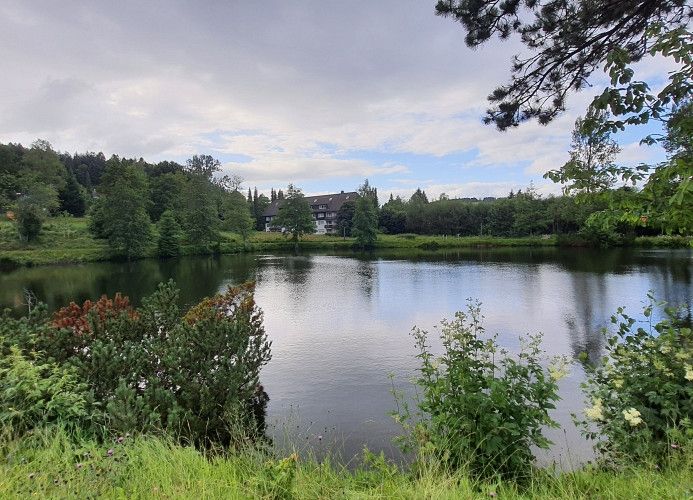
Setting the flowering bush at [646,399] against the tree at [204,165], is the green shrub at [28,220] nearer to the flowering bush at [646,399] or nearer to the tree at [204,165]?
the tree at [204,165]

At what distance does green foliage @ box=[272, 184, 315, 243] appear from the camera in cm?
6706

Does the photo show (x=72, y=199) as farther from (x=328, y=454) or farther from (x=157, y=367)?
(x=328, y=454)

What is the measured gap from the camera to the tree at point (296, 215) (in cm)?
6706

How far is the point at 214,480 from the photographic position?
9.95 feet

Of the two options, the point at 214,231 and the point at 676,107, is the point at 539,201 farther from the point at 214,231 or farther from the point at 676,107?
the point at 676,107

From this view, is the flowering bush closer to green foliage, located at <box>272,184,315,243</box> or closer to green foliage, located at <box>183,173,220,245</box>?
green foliage, located at <box>183,173,220,245</box>

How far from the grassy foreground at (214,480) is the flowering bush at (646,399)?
0.32 metres

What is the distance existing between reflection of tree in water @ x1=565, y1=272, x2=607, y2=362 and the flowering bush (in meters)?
2.74

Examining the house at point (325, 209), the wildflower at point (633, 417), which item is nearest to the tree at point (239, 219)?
the house at point (325, 209)

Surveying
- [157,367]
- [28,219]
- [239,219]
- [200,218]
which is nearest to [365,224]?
[239,219]

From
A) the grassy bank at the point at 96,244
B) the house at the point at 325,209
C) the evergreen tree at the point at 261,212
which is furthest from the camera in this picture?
the evergreen tree at the point at 261,212

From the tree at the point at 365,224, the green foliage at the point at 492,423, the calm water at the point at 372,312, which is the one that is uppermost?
the tree at the point at 365,224

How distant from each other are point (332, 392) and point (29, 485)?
6.58 m

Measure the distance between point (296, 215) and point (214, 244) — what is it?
15334 millimetres
